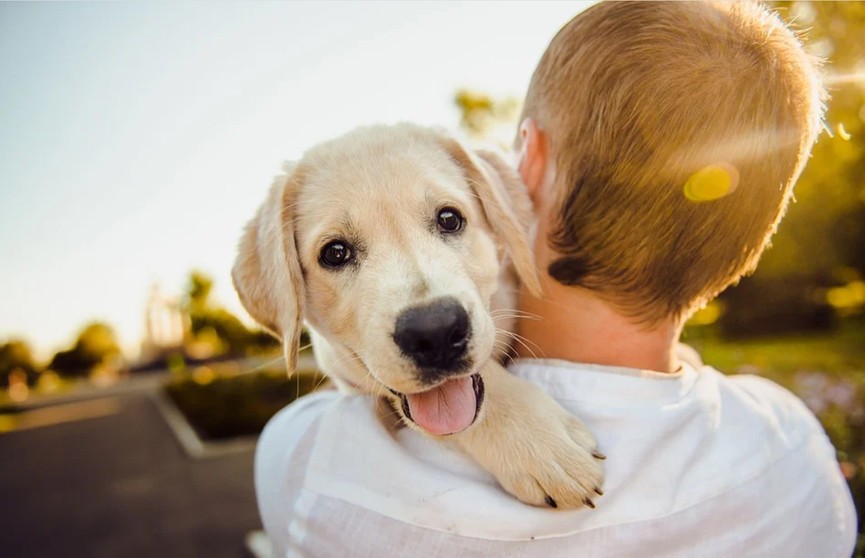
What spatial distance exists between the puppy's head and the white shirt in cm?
24

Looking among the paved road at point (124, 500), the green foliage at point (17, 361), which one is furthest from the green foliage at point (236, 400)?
the green foliage at point (17, 361)

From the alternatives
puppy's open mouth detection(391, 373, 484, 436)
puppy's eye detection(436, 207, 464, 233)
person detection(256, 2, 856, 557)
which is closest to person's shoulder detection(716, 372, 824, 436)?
person detection(256, 2, 856, 557)

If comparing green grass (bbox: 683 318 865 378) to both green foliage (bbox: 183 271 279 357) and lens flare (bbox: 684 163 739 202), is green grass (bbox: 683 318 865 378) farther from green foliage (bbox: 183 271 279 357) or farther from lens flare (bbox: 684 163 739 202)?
green foliage (bbox: 183 271 279 357)

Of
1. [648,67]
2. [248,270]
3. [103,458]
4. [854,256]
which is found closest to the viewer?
[648,67]

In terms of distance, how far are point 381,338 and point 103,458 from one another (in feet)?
55.9

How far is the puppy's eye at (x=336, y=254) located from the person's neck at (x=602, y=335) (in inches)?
35.2

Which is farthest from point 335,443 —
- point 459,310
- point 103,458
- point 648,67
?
point 103,458

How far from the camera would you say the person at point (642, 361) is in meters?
1.98

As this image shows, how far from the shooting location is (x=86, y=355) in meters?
58.7

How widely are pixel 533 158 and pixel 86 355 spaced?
64684 millimetres

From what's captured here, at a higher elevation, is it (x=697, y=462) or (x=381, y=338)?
(x=381, y=338)

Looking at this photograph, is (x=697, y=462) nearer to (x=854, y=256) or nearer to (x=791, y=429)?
(x=791, y=429)

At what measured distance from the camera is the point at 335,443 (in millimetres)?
2158

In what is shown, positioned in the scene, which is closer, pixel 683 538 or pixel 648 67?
pixel 683 538
